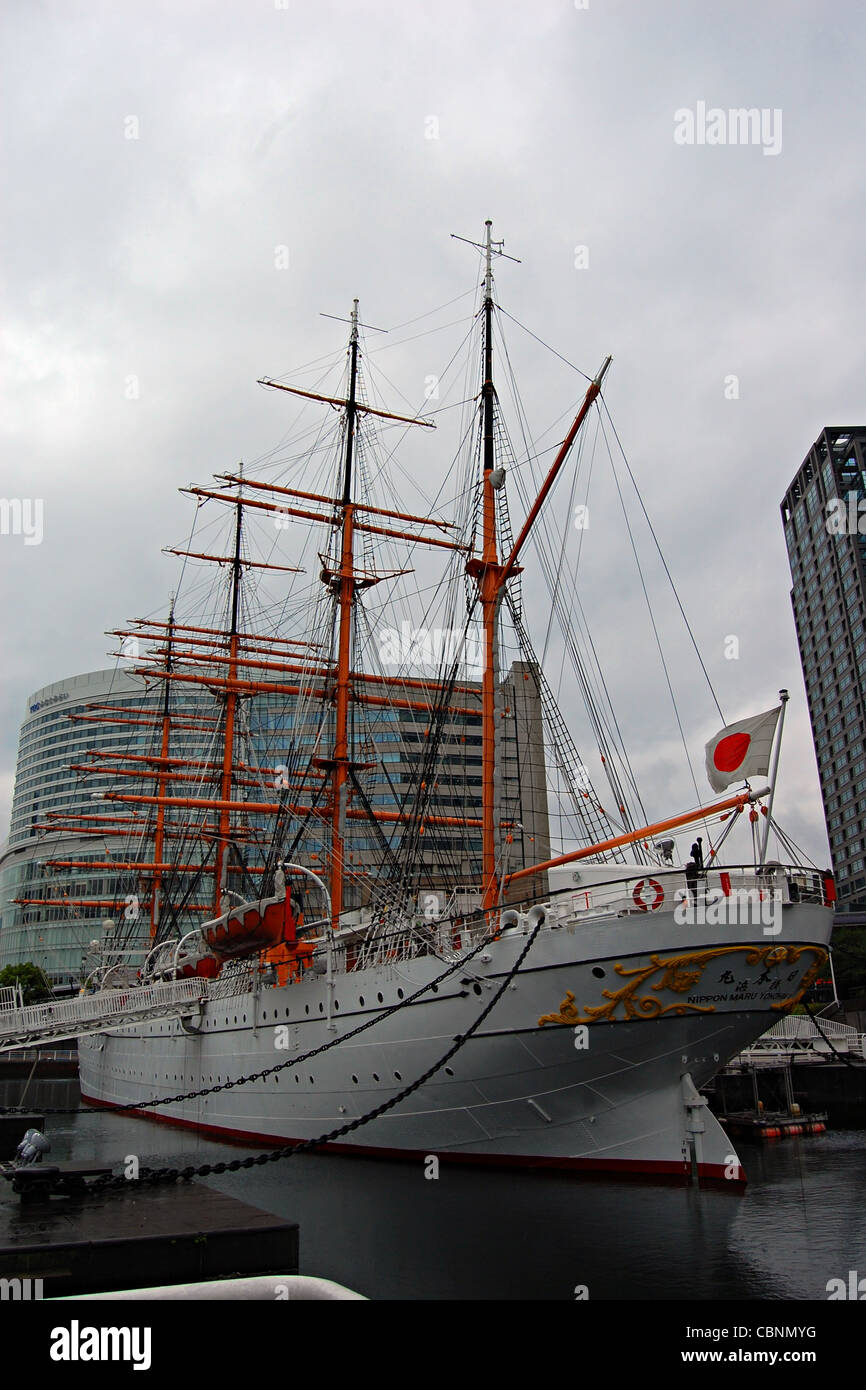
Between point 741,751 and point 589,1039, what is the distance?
594 cm

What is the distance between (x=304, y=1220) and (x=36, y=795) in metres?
103

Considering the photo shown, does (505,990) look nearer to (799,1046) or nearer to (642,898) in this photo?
(642,898)

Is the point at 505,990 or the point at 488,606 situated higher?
the point at 488,606

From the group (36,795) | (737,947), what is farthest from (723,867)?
(36,795)

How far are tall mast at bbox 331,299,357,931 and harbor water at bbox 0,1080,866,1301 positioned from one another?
874cm

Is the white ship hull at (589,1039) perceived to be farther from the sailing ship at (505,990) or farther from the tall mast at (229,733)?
the tall mast at (229,733)

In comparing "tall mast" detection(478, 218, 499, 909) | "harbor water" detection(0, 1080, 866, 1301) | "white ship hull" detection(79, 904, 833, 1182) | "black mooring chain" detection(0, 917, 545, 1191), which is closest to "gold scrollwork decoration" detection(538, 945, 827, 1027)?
"white ship hull" detection(79, 904, 833, 1182)

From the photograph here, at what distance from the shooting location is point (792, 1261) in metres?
13.2

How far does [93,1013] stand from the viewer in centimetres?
2717

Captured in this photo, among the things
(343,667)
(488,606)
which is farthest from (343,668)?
(488,606)

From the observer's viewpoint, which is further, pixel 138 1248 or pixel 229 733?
pixel 229 733

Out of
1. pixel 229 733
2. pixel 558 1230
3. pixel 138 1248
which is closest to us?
pixel 138 1248

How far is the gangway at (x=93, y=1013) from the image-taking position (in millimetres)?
25484
